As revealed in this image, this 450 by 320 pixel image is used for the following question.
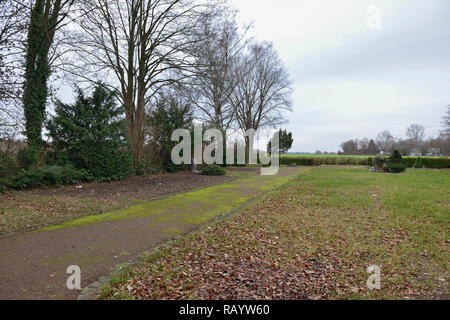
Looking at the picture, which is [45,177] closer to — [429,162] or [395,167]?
[395,167]

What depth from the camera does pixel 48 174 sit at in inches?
342

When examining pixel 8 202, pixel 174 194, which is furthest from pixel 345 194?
pixel 8 202

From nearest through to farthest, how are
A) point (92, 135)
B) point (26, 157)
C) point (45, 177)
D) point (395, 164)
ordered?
point (26, 157), point (45, 177), point (92, 135), point (395, 164)

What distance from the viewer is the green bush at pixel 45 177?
8023mm

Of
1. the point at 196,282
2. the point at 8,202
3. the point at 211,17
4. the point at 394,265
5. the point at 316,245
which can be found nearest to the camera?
the point at 196,282

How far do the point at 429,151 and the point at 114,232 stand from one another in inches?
2427

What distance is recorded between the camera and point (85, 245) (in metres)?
4.09

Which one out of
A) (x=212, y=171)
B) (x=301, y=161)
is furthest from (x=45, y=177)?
(x=301, y=161)

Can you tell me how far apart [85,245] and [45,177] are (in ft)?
20.3

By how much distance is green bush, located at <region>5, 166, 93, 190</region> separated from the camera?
8023 mm

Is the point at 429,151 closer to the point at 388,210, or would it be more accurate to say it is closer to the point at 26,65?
the point at 388,210

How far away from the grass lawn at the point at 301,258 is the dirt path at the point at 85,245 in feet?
1.49

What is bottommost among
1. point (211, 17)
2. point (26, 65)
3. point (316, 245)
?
point (316, 245)
